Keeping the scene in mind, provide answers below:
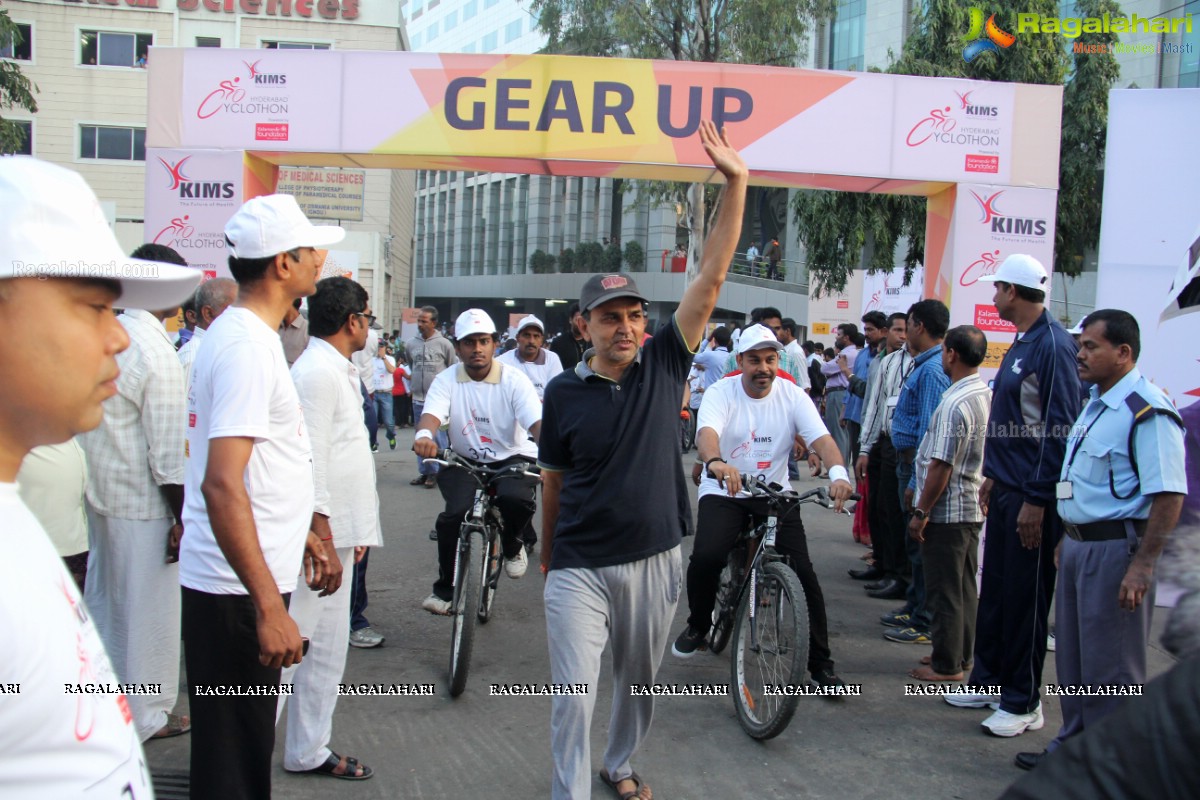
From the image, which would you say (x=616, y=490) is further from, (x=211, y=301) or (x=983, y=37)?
(x=983, y=37)

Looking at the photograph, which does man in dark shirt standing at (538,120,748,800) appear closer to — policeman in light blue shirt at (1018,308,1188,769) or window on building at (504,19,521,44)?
policeman in light blue shirt at (1018,308,1188,769)

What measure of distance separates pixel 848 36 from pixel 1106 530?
125ft

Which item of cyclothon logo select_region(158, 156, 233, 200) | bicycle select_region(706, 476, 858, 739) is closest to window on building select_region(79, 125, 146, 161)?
cyclothon logo select_region(158, 156, 233, 200)

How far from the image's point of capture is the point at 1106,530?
12.9ft

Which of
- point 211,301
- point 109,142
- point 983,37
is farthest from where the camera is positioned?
point 109,142

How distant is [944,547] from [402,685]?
315 centimetres

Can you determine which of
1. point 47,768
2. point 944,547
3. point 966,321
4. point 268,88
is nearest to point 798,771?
point 944,547

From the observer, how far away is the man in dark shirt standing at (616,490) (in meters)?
3.24

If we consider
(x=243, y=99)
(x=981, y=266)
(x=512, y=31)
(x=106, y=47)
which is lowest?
(x=981, y=266)

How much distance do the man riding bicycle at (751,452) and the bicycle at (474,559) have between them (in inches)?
40.9

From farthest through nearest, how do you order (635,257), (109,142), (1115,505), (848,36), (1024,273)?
(635,257) < (848,36) < (109,142) < (1024,273) < (1115,505)

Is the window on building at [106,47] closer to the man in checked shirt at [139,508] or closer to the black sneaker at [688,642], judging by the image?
the man in checked shirt at [139,508]

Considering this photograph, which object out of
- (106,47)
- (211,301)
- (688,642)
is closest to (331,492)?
(211,301)

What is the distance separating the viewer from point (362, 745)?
431 cm
